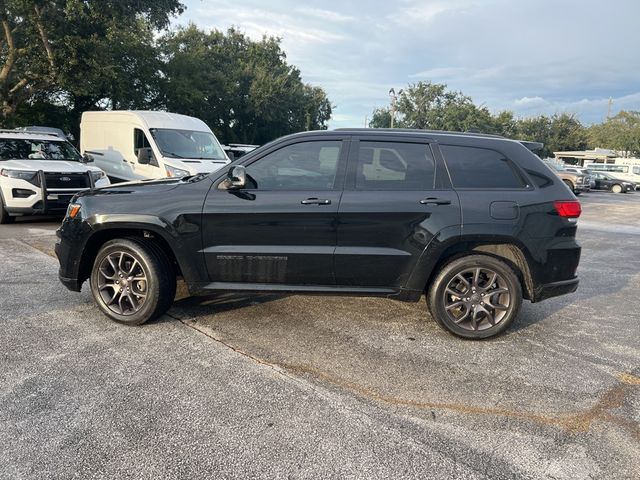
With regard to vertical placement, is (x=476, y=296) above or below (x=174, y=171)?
below

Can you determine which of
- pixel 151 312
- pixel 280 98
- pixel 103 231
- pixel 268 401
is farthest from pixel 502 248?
pixel 280 98

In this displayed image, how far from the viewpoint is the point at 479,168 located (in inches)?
164

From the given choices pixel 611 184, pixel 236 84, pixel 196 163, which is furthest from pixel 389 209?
pixel 236 84

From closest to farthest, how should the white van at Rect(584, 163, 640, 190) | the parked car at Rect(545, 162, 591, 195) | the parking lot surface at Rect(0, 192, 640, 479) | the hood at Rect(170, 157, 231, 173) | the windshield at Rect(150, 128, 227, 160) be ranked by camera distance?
the parking lot surface at Rect(0, 192, 640, 479), the hood at Rect(170, 157, 231, 173), the windshield at Rect(150, 128, 227, 160), the parked car at Rect(545, 162, 591, 195), the white van at Rect(584, 163, 640, 190)

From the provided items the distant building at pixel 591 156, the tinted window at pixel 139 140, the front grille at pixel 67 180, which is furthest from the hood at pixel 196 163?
the distant building at pixel 591 156

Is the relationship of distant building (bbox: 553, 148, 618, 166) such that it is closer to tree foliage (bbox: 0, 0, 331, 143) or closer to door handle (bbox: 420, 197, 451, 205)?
tree foliage (bbox: 0, 0, 331, 143)

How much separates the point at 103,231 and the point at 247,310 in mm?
1509

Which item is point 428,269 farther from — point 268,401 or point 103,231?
point 103,231

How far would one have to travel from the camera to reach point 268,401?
3059mm

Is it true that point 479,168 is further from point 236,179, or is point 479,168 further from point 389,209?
point 236,179

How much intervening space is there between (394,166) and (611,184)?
111 feet

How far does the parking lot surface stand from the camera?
2.51 m

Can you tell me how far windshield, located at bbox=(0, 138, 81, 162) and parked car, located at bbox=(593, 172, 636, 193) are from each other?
107ft

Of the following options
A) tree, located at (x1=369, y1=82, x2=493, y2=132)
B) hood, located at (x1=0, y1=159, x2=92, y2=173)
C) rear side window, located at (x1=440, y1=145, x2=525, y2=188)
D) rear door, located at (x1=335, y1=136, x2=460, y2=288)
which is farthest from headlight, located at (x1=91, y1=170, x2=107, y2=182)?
tree, located at (x1=369, y1=82, x2=493, y2=132)
